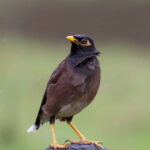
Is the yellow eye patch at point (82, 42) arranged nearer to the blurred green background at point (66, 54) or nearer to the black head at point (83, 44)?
the black head at point (83, 44)

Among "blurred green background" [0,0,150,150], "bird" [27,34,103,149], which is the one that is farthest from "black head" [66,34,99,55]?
"blurred green background" [0,0,150,150]

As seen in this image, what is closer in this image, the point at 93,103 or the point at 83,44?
the point at 83,44

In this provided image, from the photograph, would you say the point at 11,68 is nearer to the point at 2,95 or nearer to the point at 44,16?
the point at 2,95

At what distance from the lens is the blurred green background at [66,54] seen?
11.1 metres

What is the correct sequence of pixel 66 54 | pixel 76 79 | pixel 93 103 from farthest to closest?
Result: pixel 66 54
pixel 93 103
pixel 76 79

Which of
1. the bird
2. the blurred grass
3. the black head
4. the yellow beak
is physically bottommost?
the blurred grass

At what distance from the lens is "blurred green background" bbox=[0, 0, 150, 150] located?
36.4 ft

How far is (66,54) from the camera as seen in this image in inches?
650

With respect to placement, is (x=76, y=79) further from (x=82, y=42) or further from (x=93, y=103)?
(x=93, y=103)

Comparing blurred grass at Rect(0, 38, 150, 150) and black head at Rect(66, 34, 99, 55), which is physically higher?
black head at Rect(66, 34, 99, 55)

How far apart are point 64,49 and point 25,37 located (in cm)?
150

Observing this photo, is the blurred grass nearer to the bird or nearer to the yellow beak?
the bird

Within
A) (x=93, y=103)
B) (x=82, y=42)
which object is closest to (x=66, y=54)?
(x=93, y=103)

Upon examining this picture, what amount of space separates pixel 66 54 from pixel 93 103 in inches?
162
